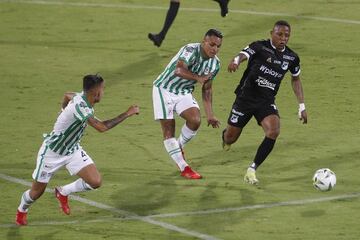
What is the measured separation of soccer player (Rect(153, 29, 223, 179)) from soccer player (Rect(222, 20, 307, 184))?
553 mm

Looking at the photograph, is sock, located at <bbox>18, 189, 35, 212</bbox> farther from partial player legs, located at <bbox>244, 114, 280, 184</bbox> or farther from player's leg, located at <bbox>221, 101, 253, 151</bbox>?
player's leg, located at <bbox>221, 101, 253, 151</bbox>

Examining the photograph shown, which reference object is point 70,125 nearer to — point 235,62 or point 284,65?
point 235,62

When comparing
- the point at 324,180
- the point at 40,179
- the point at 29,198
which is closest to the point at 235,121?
the point at 324,180

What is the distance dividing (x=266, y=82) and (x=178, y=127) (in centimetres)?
380

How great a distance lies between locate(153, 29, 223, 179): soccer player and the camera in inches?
651

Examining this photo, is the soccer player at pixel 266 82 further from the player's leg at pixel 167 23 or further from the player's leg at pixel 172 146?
the player's leg at pixel 167 23

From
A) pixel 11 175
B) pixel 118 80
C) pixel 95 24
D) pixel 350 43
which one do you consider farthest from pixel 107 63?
pixel 11 175

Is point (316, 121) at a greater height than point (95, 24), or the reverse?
point (316, 121)

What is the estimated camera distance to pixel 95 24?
89.1 feet

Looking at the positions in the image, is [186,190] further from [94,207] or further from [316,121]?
[316,121]

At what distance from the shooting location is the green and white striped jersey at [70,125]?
1434 centimetres

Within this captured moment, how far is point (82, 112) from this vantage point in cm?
1432

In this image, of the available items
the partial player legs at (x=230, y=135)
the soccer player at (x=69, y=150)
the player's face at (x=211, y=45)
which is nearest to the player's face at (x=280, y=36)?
the player's face at (x=211, y=45)

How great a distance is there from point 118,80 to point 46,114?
273cm
